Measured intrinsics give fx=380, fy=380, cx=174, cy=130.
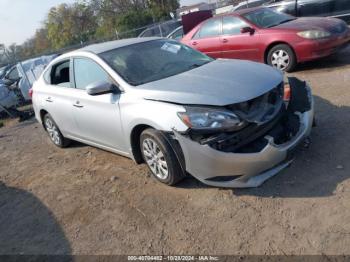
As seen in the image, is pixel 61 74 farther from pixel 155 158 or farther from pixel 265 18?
pixel 265 18

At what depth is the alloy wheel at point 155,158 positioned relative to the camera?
162 inches

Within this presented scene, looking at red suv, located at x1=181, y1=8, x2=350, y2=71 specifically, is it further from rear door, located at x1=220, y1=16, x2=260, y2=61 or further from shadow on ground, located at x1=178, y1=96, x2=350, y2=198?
shadow on ground, located at x1=178, y1=96, x2=350, y2=198

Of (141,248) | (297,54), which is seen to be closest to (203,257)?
(141,248)

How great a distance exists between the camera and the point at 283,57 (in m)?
7.80

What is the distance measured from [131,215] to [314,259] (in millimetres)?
1927

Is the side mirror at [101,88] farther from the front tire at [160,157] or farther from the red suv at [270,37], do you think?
the red suv at [270,37]

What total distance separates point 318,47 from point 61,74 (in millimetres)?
4809

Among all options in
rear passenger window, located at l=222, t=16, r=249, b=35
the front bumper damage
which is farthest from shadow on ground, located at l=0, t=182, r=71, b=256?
rear passenger window, located at l=222, t=16, r=249, b=35

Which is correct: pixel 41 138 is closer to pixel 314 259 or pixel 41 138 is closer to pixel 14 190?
pixel 14 190

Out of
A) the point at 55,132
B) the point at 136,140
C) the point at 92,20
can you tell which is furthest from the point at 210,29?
the point at 92,20

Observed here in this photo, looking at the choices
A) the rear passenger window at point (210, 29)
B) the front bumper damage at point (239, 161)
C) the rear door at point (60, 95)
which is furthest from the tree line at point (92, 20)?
the front bumper damage at point (239, 161)

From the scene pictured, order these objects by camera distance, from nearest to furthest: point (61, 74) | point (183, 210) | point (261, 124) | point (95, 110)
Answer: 1. point (261, 124)
2. point (183, 210)
3. point (95, 110)
4. point (61, 74)

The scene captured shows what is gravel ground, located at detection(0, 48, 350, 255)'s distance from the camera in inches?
126

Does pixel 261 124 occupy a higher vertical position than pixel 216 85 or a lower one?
lower
